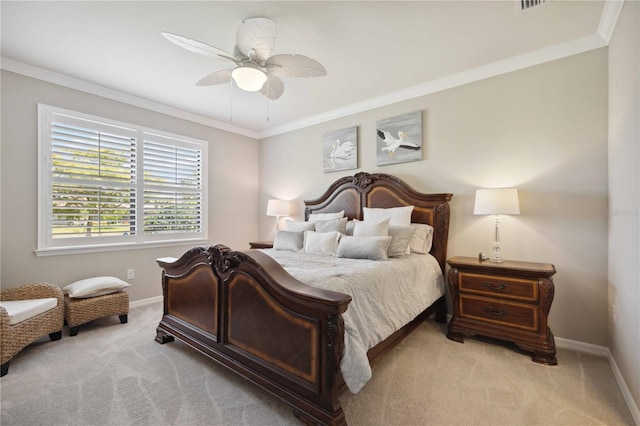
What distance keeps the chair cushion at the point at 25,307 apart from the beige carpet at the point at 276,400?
34 cm

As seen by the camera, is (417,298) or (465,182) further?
(465,182)

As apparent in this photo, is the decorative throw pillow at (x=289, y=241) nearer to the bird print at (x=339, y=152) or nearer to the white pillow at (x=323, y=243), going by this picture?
the white pillow at (x=323, y=243)

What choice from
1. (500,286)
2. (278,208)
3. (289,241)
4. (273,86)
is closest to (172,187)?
(278,208)

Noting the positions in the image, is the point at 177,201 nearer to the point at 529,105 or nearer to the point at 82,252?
the point at 82,252

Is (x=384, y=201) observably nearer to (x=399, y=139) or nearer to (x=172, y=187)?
(x=399, y=139)

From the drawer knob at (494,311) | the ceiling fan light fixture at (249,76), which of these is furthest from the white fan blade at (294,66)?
the drawer knob at (494,311)

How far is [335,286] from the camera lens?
5.76 feet

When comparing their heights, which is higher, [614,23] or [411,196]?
[614,23]

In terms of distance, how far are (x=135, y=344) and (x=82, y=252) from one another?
1.45 metres

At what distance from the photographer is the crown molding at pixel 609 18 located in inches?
79.7

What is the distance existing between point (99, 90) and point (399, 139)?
144 inches

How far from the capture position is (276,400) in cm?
182

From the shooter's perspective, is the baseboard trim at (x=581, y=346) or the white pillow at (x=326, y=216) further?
the white pillow at (x=326, y=216)

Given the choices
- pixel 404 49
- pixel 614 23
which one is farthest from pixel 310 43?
pixel 614 23
